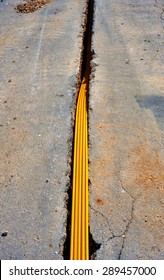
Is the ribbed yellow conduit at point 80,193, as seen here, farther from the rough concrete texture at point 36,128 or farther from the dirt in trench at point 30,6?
the dirt in trench at point 30,6

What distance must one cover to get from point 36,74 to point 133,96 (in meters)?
2.18

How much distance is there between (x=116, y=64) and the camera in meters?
7.12

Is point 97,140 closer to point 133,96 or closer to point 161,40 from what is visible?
point 133,96

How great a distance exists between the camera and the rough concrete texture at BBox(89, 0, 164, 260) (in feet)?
12.8

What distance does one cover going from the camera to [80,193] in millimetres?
4465

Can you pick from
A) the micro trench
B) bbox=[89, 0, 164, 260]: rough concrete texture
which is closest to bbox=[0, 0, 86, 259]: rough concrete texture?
the micro trench

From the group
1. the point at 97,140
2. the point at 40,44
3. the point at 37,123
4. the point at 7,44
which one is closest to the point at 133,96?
the point at 97,140

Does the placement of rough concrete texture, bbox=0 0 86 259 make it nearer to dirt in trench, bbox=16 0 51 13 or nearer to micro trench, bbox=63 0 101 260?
micro trench, bbox=63 0 101 260

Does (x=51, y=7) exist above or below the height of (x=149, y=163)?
above

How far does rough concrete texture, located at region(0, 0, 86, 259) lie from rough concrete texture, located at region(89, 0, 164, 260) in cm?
47

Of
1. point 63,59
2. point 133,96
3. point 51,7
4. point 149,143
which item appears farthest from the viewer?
point 51,7

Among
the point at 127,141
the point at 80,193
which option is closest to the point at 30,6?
the point at 127,141

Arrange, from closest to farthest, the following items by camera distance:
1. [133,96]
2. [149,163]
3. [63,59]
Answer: [149,163] → [133,96] → [63,59]

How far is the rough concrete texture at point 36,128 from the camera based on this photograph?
4008mm
